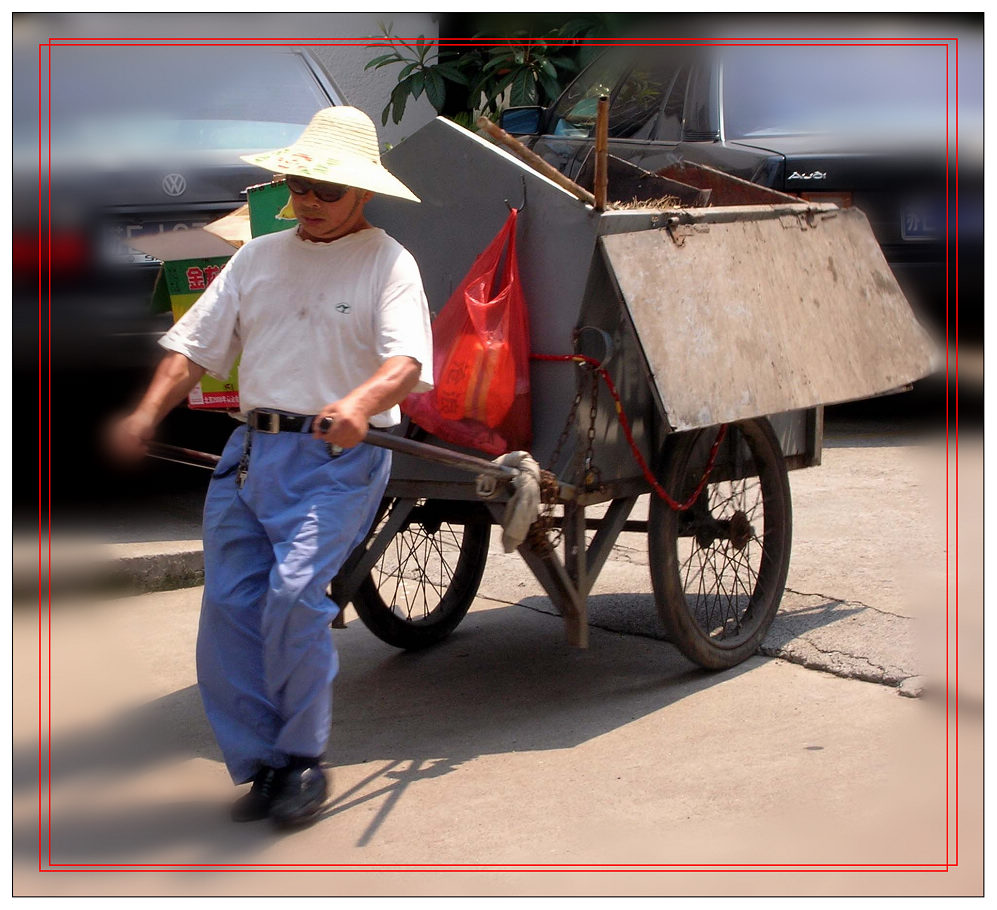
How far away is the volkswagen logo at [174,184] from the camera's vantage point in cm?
526

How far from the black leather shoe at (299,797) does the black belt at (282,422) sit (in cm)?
81

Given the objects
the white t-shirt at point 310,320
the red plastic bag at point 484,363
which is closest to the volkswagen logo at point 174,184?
the red plastic bag at point 484,363

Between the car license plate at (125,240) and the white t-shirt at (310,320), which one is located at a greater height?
the car license plate at (125,240)

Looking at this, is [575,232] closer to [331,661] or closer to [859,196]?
[331,661]

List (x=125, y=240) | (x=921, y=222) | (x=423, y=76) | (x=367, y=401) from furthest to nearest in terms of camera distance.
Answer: (x=423, y=76) < (x=921, y=222) < (x=125, y=240) < (x=367, y=401)

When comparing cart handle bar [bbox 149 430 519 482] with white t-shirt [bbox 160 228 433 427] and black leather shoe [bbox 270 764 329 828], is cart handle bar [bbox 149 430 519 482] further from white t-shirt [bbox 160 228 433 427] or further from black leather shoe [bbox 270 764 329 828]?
black leather shoe [bbox 270 764 329 828]

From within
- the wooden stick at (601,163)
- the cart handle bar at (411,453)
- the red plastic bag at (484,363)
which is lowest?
the cart handle bar at (411,453)

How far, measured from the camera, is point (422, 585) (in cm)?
458

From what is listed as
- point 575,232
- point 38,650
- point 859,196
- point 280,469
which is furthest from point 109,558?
point 859,196

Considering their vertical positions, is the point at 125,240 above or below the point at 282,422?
above

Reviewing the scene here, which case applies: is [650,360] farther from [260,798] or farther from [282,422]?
[260,798]

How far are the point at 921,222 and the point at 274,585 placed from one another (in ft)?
15.1

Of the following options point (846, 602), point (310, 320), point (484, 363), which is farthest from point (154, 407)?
point (846, 602)

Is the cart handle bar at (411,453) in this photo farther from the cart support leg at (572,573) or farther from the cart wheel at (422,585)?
the cart wheel at (422,585)
